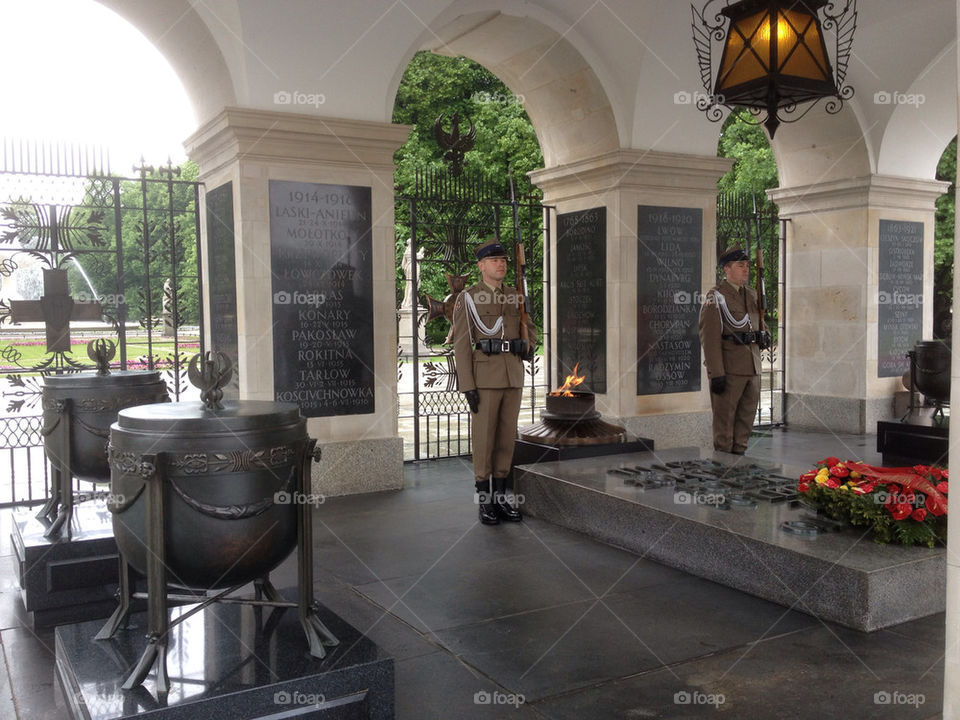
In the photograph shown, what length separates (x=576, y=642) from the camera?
3.81 meters

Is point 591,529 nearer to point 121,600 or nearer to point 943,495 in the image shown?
point 943,495

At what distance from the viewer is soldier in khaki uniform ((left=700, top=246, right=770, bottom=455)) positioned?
730 cm

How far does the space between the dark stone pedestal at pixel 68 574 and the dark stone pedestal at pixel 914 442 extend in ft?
23.1

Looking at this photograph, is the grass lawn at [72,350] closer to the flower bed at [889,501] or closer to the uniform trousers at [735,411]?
the uniform trousers at [735,411]

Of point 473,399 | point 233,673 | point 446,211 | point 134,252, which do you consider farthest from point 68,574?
point 134,252

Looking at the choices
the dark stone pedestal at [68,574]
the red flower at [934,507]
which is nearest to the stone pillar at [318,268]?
the dark stone pedestal at [68,574]

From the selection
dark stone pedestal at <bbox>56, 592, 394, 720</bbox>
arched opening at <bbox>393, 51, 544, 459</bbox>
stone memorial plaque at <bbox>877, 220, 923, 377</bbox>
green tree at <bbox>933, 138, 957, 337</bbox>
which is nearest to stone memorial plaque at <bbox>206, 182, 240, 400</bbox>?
arched opening at <bbox>393, 51, 544, 459</bbox>

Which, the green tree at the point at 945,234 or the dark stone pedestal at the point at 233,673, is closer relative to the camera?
the dark stone pedestal at the point at 233,673

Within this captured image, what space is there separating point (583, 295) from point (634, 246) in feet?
2.67

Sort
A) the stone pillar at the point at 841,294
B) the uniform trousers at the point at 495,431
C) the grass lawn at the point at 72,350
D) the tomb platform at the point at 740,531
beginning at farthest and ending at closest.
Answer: the stone pillar at the point at 841,294
the grass lawn at the point at 72,350
the uniform trousers at the point at 495,431
the tomb platform at the point at 740,531

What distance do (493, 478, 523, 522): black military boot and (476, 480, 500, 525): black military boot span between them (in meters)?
0.04

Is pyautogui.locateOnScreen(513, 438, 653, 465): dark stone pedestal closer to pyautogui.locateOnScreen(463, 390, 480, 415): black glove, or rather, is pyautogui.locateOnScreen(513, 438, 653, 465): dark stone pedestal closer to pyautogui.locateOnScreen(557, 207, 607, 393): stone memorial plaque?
pyautogui.locateOnScreen(463, 390, 480, 415): black glove

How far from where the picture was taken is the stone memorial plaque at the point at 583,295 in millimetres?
8938

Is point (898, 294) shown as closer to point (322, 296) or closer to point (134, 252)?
point (322, 296)
